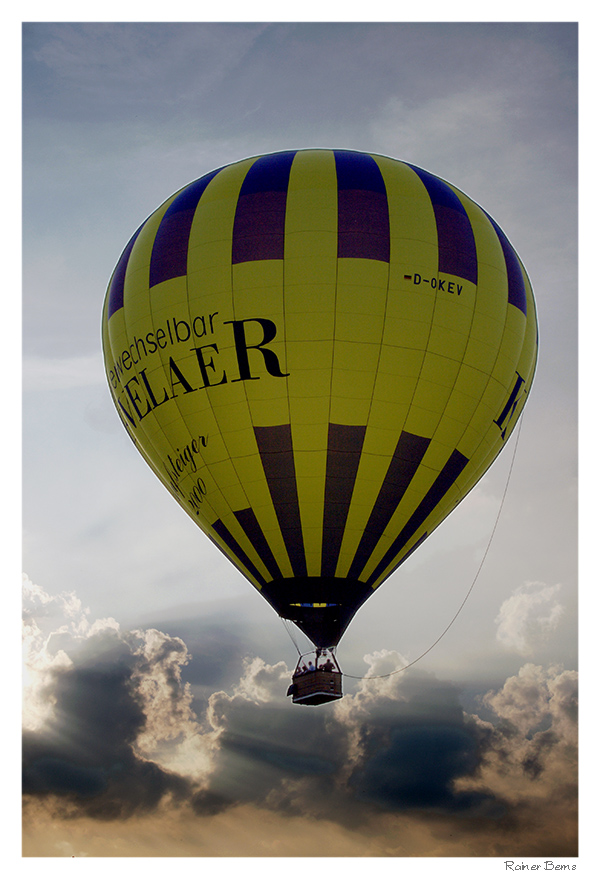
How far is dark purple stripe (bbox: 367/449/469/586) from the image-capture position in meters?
18.3

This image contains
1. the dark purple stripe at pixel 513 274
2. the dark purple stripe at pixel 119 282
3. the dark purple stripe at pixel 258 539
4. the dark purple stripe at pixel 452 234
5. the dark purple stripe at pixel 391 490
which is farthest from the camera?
the dark purple stripe at pixel 119 282

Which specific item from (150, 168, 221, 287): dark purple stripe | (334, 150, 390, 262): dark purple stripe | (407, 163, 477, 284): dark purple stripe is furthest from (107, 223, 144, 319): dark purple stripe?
(407, 163, 477, 284): dark purple stripe

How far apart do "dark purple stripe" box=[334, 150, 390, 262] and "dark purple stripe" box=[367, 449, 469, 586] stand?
3.62 m

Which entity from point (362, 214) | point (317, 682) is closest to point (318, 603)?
point (317, 682)

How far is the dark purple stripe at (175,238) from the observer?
18016 mm

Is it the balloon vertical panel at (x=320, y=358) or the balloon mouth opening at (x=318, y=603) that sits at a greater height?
the balloon vertical panel at (x=320, y=358)

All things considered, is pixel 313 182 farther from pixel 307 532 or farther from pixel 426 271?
pixel 307 532

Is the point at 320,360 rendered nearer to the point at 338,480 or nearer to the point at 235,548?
the point at 338,480

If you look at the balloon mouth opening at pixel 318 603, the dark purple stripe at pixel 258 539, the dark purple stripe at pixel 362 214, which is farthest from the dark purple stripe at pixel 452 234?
the balloon mouth opening at pixel 318 603

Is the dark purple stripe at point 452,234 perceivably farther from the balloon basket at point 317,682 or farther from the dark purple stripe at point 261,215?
the balloon basket at point 317,682

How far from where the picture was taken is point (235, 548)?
1834cm

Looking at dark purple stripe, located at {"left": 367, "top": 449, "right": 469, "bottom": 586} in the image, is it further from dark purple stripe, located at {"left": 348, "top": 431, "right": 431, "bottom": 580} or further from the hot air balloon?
dark purple stripe, located at {"left": 348, "top": 431, "right": 431, "bottom": 580}

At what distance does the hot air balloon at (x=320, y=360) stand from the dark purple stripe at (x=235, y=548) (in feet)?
0.09

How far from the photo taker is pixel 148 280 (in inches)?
723
